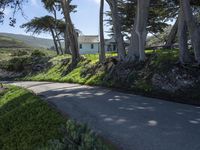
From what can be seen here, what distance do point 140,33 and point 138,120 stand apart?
9.62m

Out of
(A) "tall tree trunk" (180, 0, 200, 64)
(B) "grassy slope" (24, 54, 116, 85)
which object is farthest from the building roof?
(A) "tall tree trunk" (180, 0, 200, 64)

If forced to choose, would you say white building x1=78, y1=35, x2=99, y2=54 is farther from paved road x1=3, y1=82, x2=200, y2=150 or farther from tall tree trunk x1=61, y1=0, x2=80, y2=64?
paved road x1=3, y1=82, x2=200, y2=150

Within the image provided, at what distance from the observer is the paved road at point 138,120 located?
8430 mm

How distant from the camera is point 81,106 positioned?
14.2 m

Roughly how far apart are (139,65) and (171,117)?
866 centimetres

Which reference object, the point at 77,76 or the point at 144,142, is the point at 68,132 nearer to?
the point at 144,142

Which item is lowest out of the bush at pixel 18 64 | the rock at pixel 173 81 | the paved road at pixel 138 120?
the bush at pixel 18 64

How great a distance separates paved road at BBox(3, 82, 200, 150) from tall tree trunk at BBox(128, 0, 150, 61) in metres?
4.59

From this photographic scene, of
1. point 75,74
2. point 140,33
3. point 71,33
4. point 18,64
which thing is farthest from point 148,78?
point 18,64

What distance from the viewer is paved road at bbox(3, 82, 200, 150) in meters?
8.43

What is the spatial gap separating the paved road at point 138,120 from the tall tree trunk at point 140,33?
15.0ft

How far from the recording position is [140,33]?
19562 mm

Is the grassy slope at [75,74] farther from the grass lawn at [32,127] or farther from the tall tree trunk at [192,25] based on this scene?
the tall tree trunk at [192,25]

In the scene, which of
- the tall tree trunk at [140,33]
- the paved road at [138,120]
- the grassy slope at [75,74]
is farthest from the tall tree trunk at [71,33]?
the paved road at [138,120]
